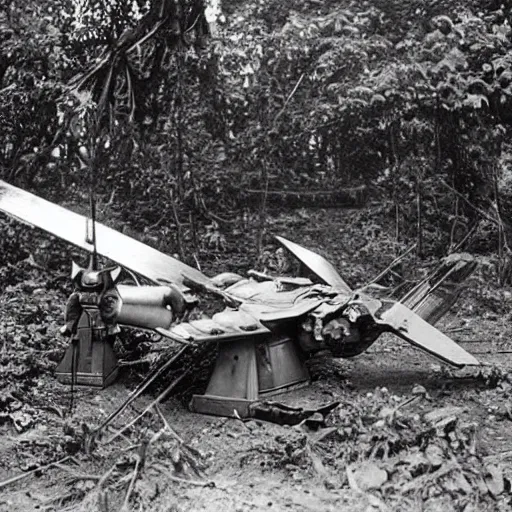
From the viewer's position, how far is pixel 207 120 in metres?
9.30

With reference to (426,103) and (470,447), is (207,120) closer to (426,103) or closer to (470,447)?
(426,103)

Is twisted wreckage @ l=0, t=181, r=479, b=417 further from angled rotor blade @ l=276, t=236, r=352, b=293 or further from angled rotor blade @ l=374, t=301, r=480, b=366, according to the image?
angled rotor blade @ l=276, t=236, r=352, b=293

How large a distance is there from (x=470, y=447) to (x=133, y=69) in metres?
5.60

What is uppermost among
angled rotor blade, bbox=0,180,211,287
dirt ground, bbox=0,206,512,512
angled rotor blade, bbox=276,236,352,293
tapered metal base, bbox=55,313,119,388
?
angled rotor blade, bbox=0,180,211,287

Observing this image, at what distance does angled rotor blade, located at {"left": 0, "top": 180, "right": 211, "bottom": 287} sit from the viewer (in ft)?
19.7

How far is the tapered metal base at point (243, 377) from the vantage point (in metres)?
5.17

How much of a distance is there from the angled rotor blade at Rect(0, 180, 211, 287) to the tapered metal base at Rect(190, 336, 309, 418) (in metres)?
0.94

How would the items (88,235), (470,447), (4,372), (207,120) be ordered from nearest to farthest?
1. (470,447)
2. (4,372)
3. (88,235)
4. (207,120)

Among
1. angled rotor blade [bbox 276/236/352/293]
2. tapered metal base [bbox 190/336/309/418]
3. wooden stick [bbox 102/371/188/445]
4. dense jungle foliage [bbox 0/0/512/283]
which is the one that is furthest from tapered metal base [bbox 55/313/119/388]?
dense jungle foliage [bbox 0/0/512/283]

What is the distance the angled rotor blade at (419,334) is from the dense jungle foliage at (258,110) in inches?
130

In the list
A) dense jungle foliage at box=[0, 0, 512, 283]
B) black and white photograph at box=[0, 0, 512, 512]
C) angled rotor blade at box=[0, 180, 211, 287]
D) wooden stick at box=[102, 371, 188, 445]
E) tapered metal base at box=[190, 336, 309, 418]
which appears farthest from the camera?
dense jungle foliage at box=[0, 0, 512, 283]

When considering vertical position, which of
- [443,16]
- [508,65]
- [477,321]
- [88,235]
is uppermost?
[443,16]

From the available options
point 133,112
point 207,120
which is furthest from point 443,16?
point 133,112

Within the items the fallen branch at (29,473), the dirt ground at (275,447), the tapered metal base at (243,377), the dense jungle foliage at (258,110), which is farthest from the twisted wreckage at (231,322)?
the dense jungle foliage at (258,110)
